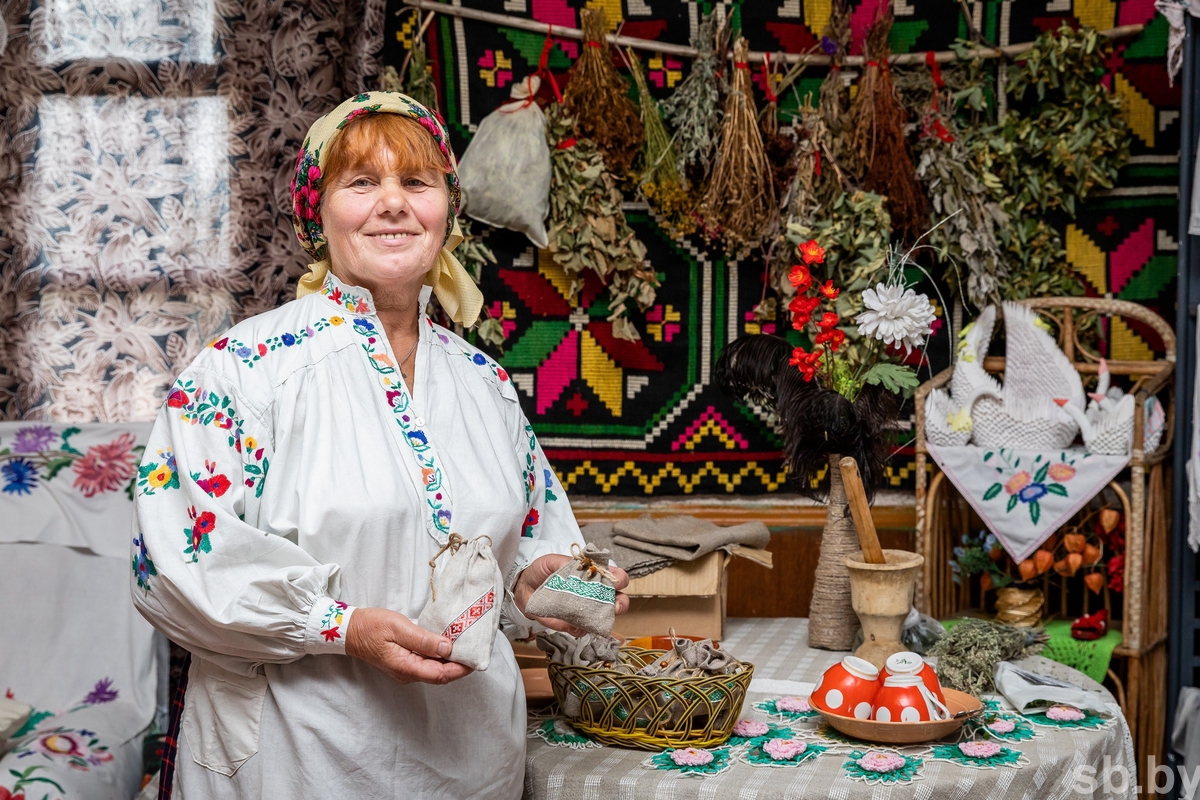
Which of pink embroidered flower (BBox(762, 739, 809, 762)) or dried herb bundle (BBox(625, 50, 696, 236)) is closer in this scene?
pink embroidered flower (BBox(762, 739, 809, 762))

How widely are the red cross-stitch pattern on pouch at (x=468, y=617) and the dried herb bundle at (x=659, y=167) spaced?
197 centimetres

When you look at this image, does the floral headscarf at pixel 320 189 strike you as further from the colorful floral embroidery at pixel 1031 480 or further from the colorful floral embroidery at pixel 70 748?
the colorful floral embroidery at pixel 1031 480

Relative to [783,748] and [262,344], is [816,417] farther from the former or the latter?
[262,344]

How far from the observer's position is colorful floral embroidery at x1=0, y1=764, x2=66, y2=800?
2.29m

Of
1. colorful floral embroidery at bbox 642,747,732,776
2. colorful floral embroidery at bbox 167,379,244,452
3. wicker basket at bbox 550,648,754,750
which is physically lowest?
colorful floral embroidery at bbox 642,747,732,776

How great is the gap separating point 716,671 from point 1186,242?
1835mm

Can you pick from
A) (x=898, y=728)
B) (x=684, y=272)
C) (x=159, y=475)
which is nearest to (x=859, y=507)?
(x=898, y=728)

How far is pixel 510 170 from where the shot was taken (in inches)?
121

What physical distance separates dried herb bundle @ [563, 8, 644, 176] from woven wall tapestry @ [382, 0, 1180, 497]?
0.13 meters

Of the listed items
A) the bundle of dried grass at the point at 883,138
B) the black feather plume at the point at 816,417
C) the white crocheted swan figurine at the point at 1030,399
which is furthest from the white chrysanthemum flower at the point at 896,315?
the bundle of dried grass at the point at 883,138

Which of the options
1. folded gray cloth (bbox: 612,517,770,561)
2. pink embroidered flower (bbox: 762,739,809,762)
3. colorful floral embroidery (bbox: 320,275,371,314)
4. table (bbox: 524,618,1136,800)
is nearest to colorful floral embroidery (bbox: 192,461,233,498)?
colorful floral embroidery (bbox: 320,275,371,314)

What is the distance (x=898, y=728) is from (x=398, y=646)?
3.01 ft

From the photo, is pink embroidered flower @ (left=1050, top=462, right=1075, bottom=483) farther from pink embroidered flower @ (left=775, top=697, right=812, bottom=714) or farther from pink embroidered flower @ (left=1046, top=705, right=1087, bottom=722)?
pink embroidered flower @ (left=775, top=697, right=812, bottom=714)

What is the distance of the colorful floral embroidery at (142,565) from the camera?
146 centimetres
